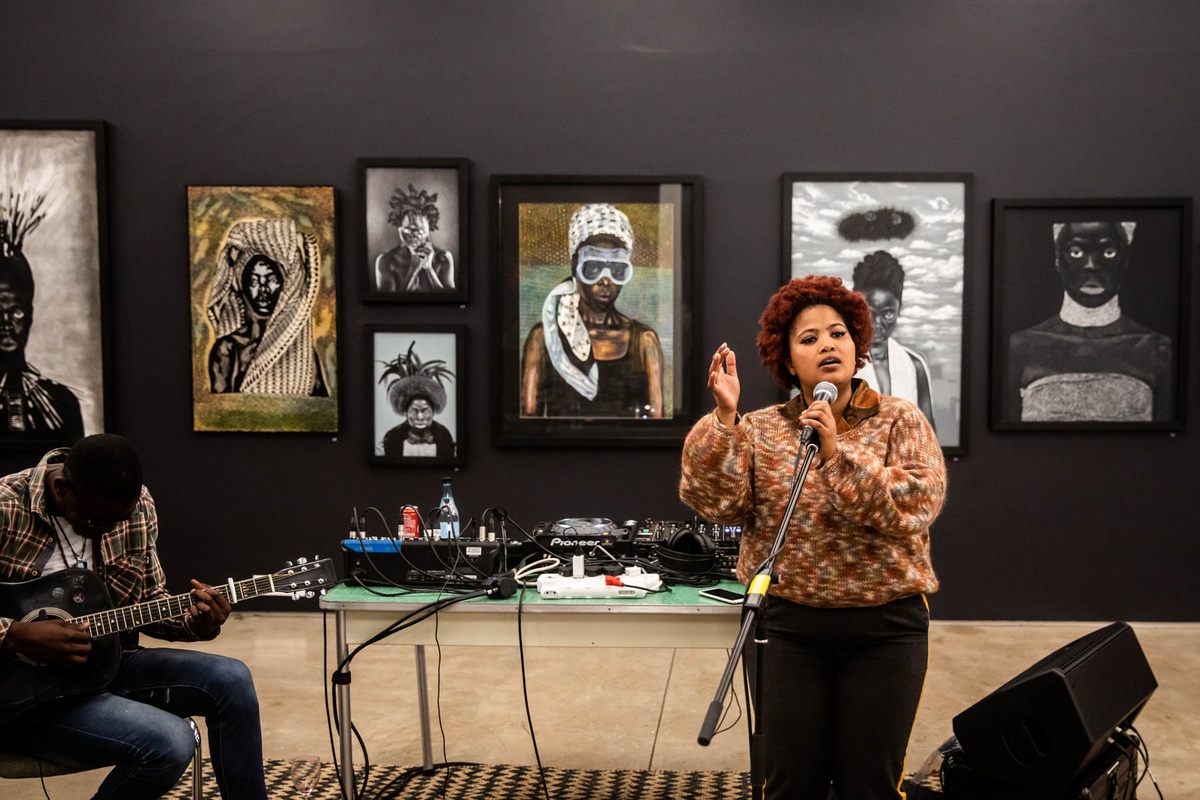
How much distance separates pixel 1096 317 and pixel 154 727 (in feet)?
14.5

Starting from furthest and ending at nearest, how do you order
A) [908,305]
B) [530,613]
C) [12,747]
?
1. [908,305]
2. [530,613]
3. [12,747]

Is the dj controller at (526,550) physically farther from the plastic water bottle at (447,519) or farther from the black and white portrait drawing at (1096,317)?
the black and white portrait drawing at (1096,317)

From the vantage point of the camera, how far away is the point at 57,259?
4.66 metres

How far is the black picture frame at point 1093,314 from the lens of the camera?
4.55 m

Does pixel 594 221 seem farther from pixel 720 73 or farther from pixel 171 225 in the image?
pixel 171 225

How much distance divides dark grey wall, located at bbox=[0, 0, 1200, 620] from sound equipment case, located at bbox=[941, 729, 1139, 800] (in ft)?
7.45

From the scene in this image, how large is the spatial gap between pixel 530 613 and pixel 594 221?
252 cm

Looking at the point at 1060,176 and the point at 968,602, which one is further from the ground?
the point at 1060,176

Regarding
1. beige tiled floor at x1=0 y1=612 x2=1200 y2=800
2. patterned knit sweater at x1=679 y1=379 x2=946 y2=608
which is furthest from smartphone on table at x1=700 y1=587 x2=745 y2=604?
beige tiled floor at x1=0 y1=612 x2=1200 y2=800

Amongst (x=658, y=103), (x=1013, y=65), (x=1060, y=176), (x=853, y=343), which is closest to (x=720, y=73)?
(x=658, y=103)

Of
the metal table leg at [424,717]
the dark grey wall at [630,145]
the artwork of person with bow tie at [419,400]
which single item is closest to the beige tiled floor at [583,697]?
the metal table leg at [424,717]

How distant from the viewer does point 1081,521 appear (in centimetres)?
464

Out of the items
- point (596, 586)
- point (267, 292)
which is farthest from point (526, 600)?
point (267, 292)

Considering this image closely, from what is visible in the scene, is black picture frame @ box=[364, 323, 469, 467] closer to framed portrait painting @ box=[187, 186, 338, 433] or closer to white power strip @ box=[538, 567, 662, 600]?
framed portrait painting @ box=[187, 186, 338, 433]
